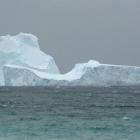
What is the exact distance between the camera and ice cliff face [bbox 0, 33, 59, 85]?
8549 cm

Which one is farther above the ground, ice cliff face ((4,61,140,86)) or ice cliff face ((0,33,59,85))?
ice cliff face ((0,33,59,85))

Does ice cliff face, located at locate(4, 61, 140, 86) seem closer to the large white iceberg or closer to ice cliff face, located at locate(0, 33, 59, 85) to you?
the large white iceberg

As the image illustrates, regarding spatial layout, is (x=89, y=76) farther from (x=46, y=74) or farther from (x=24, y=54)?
(x=24, y=54)

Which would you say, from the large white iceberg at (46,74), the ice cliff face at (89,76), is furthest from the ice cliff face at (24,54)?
the ice cliff face at (89,76)

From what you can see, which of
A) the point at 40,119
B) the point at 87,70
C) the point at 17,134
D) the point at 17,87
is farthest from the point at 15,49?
the point at 17,134

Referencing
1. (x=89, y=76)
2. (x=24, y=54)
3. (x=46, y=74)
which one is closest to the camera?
(x=89, y=76)

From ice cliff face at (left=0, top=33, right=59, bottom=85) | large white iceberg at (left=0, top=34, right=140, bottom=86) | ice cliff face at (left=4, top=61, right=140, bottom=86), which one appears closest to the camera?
ice cliff face at (left=4, top=61, right=140, bottom=86)

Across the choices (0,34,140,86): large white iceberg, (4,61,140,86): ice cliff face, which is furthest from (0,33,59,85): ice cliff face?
(4,61,140,86): ice cliff face

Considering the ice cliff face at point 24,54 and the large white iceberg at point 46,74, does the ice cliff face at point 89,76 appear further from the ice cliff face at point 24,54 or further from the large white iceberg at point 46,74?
the ice cliff face at point 24,54

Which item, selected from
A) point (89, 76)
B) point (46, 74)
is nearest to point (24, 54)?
point (46, 74)

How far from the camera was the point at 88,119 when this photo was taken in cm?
2889

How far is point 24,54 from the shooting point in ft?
305

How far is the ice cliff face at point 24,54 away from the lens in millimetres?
85488

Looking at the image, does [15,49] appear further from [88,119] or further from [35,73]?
[88,119]
